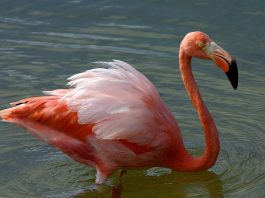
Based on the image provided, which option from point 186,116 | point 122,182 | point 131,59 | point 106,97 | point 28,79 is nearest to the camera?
point 106,97

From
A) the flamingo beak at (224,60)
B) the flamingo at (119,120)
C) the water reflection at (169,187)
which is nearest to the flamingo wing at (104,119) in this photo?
the flamingo at (119,120)

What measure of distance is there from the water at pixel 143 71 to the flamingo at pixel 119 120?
274mm

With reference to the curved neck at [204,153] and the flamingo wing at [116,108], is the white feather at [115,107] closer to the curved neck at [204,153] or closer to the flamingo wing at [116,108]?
the flamingo wing at [116,108]

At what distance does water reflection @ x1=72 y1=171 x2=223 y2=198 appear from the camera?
650 cm

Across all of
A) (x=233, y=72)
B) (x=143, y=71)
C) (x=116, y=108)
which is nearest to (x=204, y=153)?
(x=233, y=72)

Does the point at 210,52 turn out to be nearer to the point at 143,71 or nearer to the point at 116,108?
the point at 116,108

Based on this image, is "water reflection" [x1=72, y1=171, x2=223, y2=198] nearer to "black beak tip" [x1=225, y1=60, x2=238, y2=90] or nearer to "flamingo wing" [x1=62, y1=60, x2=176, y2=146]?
Answer: "flamingo wing" [x1=62, y1=60, x2=176, y2=146]

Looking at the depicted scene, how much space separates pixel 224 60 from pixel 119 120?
920 mm

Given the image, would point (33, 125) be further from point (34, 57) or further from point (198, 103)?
point (34, 57)

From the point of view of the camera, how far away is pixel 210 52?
633cm

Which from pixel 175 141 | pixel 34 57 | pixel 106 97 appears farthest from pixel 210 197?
pixel 34 57

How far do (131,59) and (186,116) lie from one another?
4.86ft

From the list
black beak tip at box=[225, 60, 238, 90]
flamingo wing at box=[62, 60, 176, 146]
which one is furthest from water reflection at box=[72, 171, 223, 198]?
black beak tip at box=[225, 60, 238, 90]

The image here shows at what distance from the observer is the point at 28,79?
27.3ft
